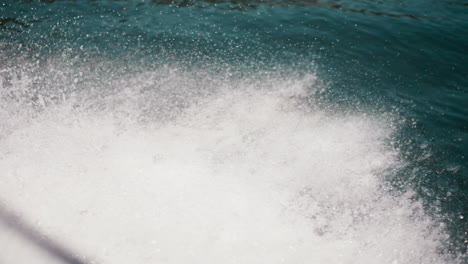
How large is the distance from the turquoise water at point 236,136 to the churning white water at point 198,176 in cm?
2

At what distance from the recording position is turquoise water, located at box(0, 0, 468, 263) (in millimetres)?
3494

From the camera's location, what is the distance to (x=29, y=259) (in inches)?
123

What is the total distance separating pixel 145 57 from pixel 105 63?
0.84 metres

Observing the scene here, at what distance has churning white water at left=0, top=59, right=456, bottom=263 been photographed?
339 centimetres

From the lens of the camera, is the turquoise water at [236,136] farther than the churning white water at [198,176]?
Yes

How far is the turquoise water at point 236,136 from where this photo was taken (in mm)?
3494

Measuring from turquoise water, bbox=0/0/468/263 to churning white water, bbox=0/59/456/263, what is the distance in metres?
0.02

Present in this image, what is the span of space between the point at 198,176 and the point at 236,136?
3.23 feet

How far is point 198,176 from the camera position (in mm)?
4086

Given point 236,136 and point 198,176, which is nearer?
point 198,176

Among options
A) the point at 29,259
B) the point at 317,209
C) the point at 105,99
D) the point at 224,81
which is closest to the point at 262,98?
the point at 224,81

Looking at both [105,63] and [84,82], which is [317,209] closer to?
[84,82]

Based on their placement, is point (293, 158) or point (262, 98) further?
point (262, 98)

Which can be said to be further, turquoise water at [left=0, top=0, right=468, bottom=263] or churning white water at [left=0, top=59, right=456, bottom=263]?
turquoise water at [left=0, top=0, right=468, bottom=263]
